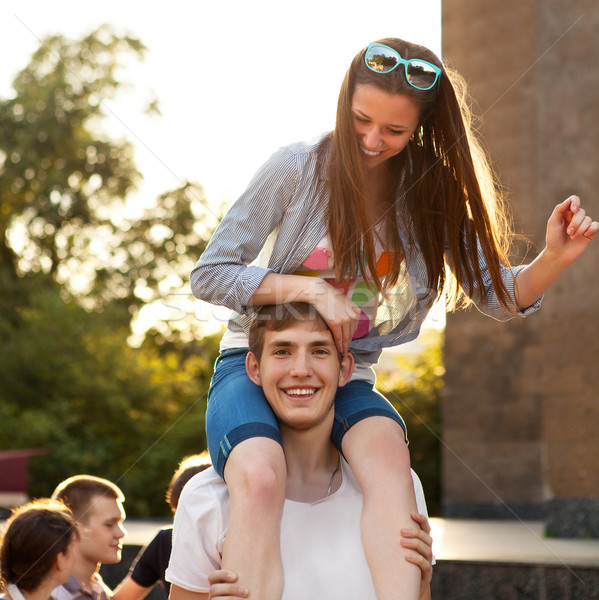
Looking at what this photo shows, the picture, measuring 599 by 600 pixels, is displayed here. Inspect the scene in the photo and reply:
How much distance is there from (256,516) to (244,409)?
31 centimetres

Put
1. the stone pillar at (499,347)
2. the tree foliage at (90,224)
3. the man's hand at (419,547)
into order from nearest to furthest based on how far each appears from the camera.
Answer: the man's hand at (419,547) → the stone pillar at (499,347) → the tree foliage at (90,224)

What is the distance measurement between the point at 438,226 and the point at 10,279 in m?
16.1

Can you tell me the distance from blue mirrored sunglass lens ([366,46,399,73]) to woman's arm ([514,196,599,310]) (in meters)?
0.62

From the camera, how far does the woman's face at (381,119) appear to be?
8.30 ft

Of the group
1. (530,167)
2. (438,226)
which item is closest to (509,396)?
(530,167)

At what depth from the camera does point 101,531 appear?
3.56m

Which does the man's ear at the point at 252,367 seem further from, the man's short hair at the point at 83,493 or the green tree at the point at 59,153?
the green tree at the point at 59,153

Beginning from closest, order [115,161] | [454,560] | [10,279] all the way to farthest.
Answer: [454,560] → [10,279] → [115,161]

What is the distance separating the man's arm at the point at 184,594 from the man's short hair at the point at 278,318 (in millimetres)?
685

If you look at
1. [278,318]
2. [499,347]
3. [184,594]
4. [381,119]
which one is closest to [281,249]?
[278,318]

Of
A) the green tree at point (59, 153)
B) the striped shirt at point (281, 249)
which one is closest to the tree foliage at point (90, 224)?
the green tree at point (59, 153)

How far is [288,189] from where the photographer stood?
2598mm

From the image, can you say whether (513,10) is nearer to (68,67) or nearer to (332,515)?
(332,515)

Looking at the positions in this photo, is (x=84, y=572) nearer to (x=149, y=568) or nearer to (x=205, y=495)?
(x=149, y=568)
